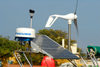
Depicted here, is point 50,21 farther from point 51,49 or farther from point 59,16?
point 51,49

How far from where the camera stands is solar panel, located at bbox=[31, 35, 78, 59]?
14.6 metres

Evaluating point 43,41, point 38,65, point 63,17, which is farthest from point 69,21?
Answer: point 38,65

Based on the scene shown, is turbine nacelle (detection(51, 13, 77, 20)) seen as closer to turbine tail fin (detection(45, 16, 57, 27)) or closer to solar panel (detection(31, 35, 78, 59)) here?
turbine tail fin (detection(45, 16, 57, 27))

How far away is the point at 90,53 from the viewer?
52.0ft

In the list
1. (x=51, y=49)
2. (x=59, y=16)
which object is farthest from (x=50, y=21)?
(x=51, y=49)

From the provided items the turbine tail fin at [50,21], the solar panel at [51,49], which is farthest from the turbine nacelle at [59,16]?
the solar panel at [51,49]

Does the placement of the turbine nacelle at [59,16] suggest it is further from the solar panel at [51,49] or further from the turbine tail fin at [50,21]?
the solar panel at [51,49]

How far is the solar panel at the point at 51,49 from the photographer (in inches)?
574

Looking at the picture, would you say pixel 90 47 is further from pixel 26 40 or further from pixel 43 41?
pixel 26 40

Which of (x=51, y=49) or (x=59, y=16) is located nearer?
(x=51, y=49)

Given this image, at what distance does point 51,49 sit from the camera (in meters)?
15.6

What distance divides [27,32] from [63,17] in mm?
10910

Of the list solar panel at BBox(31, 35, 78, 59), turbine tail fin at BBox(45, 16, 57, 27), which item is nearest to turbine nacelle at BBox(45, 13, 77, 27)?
turbine tail fin at BBox(45, 16, 57, 27)

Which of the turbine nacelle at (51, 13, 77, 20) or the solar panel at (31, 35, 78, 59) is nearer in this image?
the solar panel at (31, 35, 78, 59)
